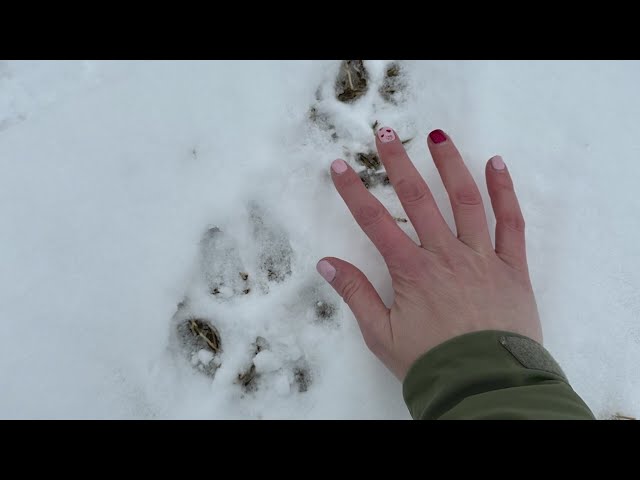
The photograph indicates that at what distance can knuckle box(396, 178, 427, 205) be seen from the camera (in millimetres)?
1155

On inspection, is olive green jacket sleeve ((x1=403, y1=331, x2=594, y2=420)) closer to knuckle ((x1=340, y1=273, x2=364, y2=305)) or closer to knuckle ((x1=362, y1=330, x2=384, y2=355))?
knuckle ((x1=362, y1=330, x2=384, y2=355))

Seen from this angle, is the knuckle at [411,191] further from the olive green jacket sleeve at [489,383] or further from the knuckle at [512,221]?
the olive green jacket sleeve at [489,383]

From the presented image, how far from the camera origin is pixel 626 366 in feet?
4.00

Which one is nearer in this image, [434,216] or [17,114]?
[434,216]

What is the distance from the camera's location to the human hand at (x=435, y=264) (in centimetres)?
109

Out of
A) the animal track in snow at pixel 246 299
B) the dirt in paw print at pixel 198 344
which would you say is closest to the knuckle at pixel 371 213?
the animal track in snow at pixel 246 299

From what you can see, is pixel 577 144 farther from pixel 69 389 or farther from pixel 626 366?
pixel 69 389

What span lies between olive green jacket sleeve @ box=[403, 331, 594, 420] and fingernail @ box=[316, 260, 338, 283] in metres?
0.28

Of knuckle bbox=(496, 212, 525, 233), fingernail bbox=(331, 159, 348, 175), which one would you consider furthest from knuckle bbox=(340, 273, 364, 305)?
knuckle bbox=(496, 212, 525, 233)

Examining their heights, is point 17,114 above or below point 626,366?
above

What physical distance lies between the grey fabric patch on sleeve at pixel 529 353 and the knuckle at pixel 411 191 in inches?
14.8

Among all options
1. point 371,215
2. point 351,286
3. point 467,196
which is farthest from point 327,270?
point 467,196

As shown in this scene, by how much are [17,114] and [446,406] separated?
51.8 inches

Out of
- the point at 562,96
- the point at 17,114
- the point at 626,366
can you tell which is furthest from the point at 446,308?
the point at 17,114
